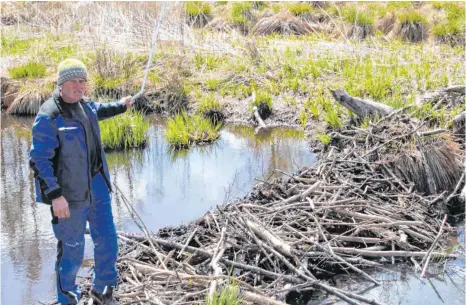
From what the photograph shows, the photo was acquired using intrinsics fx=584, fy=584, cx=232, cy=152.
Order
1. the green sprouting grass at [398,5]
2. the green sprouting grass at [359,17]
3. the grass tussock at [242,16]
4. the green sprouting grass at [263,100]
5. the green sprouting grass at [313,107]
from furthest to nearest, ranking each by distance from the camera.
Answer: the grass tussock at [242,16] → the green sprouting grass at [398,5] → the green sprouting grass at [359,17] → the green sprouting grass at [263,100] → the green sprouting grass at [313,107]

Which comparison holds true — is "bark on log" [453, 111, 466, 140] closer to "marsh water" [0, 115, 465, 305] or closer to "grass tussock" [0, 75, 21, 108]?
"marsh water" [0, 115, 465, 305]

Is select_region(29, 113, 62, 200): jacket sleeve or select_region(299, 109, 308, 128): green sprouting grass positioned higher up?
select_region(29, 113, 62, 200): jacket sleeve

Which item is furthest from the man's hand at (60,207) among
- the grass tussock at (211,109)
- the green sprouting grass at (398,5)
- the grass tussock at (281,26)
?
the green sprouting grass at (398,5)

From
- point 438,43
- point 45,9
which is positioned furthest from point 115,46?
point 438,43

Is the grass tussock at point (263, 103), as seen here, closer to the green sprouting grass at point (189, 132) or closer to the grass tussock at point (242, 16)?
the green sprouting grass at point (189, 132)

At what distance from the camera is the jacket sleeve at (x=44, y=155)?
366cm

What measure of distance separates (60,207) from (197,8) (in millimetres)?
14551

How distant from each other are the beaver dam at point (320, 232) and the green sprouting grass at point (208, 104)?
153 inches

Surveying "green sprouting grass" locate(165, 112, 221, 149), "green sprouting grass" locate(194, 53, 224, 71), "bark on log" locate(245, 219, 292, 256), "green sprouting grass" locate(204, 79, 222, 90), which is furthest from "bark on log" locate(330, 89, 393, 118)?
"green sprouting grass" locate(194, 53, 224, 71)

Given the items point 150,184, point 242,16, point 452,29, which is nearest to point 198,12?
point 242,16

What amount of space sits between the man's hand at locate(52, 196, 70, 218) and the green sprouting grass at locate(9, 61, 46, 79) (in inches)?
350

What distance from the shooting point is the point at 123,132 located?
29.3ft

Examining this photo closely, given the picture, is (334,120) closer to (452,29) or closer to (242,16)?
(452,29)

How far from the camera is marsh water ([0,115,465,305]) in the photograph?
478 cm
